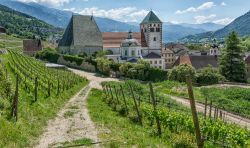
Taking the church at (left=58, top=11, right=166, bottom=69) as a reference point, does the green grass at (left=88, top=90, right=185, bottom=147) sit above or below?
below

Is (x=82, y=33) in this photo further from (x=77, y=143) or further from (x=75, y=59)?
(x=77, y=143)

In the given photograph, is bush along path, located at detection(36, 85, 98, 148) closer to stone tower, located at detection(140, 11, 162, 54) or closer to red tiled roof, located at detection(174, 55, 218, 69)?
red tiled roof, located at detection(174, 55, 218, 69)

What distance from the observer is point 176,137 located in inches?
654

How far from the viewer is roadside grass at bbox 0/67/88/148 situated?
15867 millimetres

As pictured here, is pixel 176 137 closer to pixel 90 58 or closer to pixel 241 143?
pixel 241 143

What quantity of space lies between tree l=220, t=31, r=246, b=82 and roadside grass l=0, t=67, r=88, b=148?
44.8 meters

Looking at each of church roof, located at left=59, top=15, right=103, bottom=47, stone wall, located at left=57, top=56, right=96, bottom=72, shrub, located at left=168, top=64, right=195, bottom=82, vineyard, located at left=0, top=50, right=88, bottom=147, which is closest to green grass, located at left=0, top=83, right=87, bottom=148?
vineyard, located at left=0, top=50, right=88, bottom=147

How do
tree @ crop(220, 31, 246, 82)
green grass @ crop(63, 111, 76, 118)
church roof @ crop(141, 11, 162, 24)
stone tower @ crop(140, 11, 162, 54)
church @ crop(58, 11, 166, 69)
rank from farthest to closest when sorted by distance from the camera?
church roof @ crop(141, 11, 162, 24) < stone tower @ crop(140, 11, 162, 54) < church @ crop(58, 11, 166, 69) < tree @ crop(220, 31, 246, 82) < green grass @ crop(63, 111, 76, 118)

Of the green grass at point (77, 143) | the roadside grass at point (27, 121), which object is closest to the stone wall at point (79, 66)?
the roadside grass at point (27, 121)

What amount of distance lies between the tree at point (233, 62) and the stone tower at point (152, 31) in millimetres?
34103

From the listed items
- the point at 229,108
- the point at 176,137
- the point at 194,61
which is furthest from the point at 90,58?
the point at 176,137

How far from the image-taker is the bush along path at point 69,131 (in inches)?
653

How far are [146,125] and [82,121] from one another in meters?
3.94

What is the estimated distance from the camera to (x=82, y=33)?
98.4 m
